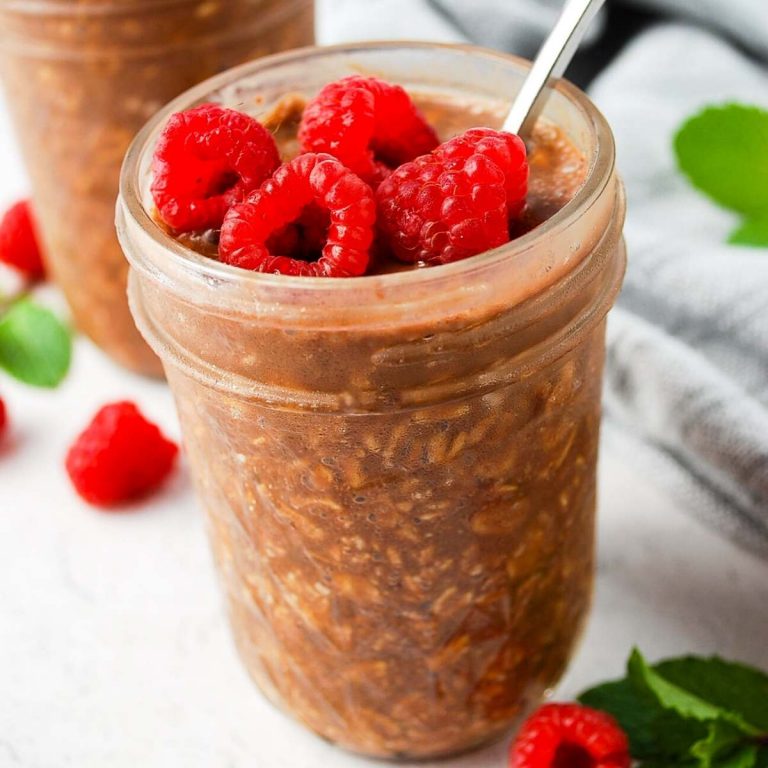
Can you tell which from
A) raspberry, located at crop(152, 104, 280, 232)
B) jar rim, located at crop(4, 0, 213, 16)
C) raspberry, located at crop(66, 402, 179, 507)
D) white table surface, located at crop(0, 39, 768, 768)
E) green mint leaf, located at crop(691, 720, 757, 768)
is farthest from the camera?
raspberry, located at crop(66, 402, 179, 507)

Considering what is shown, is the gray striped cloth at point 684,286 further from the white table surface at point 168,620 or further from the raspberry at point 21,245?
the raspberry at point 21,245

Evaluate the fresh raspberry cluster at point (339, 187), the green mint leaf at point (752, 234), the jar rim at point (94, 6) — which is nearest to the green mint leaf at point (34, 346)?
the jar rim at point (94, 6)

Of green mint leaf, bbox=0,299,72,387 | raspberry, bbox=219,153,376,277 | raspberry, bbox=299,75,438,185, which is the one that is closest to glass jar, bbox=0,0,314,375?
green mint leaf, bbox=0,299,72,387

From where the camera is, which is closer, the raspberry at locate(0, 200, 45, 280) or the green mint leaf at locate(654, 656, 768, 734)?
the green mint leaf at locate(654, 656, 768, 734)

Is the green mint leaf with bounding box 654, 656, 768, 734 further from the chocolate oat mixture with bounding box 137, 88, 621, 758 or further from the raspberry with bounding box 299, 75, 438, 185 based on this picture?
the raspberry with bounding box 299, 75, 438, 185

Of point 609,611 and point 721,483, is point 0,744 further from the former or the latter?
point 721,483

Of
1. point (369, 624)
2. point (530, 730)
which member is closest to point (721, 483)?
point (530, 730)

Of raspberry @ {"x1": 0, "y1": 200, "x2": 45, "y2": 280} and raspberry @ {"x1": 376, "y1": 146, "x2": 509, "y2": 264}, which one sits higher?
raspberry @ {"x1": 376, "y1": 146, "x2": 509, "y2": 264}
